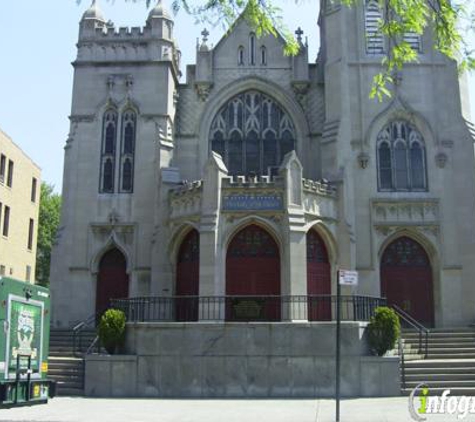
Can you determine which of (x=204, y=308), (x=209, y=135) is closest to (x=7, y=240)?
(x=209, y=135)

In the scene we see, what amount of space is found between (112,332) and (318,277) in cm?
857

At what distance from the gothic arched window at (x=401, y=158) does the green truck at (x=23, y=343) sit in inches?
633

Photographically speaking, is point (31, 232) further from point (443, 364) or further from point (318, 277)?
point (443, 364)

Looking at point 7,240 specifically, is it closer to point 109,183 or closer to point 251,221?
point 109,183

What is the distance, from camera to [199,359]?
17.9 m

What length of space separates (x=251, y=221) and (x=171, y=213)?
11.9 feet

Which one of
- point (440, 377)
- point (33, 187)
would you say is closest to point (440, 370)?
point (440, 377)

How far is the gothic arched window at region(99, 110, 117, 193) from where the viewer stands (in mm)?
26859

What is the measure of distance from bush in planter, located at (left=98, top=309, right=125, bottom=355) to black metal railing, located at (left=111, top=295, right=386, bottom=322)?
1.44 m

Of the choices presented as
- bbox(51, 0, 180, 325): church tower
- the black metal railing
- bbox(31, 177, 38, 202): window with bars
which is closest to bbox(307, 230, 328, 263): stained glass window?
the black metal railing

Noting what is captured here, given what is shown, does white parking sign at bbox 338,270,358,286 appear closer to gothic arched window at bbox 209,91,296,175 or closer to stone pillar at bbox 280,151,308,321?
stone pillar at bbox 280,151,308,321

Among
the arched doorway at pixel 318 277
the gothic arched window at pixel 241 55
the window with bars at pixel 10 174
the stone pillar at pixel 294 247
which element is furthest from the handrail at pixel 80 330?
the window with bars at pixel 10 174

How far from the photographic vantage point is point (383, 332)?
59.2 ft

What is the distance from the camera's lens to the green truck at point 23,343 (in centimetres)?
1256
